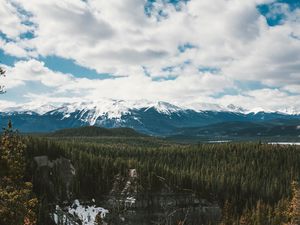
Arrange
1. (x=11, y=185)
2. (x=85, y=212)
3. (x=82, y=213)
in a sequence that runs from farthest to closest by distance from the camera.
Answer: (x=85, y=212), (x=82, y=213), (x=11, y=185)

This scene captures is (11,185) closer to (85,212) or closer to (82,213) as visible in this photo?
(82,213)

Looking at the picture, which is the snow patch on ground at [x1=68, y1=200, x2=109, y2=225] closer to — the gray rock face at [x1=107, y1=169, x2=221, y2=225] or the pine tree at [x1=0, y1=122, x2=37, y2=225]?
the gray rock face at [x1=107, y1=169, x2=221, y2=225]

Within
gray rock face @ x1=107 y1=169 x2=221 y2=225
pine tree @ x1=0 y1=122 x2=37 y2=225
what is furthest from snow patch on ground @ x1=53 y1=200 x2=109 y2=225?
pine tree @ x1=0 y1=122 x2=37 y2=225

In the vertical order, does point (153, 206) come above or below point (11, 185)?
below

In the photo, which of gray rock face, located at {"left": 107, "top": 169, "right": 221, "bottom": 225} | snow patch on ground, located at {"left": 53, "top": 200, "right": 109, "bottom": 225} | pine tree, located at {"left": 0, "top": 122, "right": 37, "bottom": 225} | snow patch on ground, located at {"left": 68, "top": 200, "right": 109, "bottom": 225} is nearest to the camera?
pine tree, located at {"left": 0, "top": 122, "right": 37, "bottom": 225}

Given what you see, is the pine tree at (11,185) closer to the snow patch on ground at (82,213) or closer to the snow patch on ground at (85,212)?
the snow patch on ground at (82,213)

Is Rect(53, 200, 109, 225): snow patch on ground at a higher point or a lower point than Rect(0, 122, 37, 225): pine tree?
lower

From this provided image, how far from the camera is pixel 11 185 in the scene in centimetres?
3888

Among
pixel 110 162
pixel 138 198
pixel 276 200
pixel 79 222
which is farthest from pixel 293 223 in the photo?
pixel 276 200

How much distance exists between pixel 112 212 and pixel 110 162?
30.7 m

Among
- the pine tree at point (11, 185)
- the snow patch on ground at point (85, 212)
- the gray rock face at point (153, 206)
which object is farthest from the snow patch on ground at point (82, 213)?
the pine tree at point (11, 185)

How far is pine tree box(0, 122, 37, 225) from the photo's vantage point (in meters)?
33.0

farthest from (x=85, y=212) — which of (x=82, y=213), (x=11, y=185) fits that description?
(x=11, y=185)

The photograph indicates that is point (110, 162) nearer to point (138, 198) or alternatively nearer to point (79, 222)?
point (138, 198)
